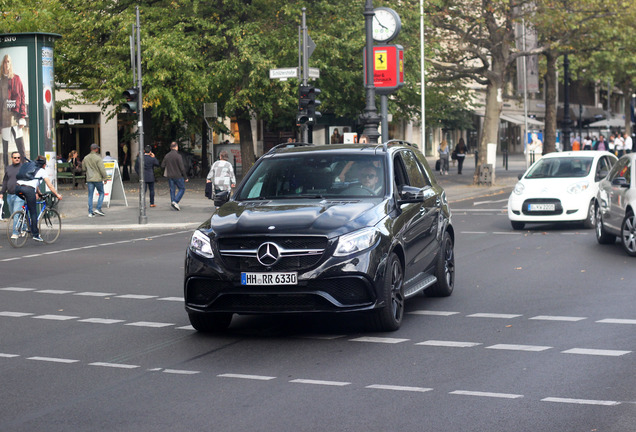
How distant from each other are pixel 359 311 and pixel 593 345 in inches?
73.9

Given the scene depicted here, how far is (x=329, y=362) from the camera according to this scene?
7.77 metres

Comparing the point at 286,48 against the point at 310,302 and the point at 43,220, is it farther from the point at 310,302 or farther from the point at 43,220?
the point at 310,302

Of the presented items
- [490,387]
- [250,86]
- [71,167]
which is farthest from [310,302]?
[71,167]

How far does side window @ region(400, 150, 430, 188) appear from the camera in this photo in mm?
10719

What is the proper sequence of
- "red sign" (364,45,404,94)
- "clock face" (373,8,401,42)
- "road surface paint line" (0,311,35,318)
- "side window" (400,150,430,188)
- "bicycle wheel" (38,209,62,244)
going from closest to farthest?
"road surface paint line" (0,311,35,318) → "side window" (400,150,430,188) → "bicycle wheel" (38,209,62,244) → "red sign" (364,45,404,94) → "clock face" (373,8,401,42)

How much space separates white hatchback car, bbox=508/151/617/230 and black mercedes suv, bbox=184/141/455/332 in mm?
9930

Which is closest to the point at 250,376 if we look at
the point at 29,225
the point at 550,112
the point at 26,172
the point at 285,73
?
the point at 26,172

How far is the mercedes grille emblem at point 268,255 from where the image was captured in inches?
332

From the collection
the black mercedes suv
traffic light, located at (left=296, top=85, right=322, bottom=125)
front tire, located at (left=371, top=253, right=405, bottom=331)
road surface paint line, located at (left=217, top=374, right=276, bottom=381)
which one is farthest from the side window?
traffic light, located at (left=296, top=85, right=322, bottom=125)

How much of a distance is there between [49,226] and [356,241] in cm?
1216

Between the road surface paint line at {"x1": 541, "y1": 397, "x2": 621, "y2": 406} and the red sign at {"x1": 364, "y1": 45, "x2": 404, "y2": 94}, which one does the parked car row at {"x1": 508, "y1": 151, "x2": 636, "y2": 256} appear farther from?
the road surface paint line at {"x1": 541, "y1": 397, "x2": 621, "y2": 406}

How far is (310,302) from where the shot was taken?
8508 mm

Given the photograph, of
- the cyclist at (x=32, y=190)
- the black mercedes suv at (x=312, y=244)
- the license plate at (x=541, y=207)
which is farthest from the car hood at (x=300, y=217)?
the license plate at (x=541, y=207)

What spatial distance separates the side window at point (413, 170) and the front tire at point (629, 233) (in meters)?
4.62
